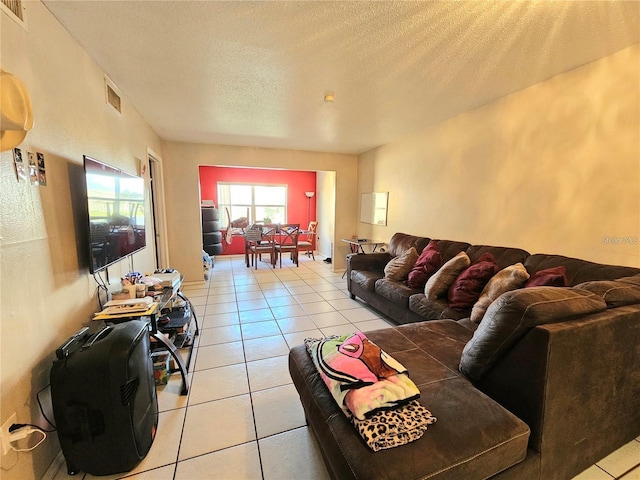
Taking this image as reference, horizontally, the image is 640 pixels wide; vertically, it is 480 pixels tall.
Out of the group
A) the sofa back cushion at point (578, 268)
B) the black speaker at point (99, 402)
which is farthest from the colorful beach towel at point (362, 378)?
the sofa back cushion at point (578, 268)

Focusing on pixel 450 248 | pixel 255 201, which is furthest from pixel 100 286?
pixel 255 201

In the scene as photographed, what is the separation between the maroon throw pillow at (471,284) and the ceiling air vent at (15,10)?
122 inches

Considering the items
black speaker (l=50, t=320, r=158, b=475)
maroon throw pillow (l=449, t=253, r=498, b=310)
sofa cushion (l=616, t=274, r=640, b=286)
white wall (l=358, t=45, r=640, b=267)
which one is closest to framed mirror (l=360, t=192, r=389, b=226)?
white wall (l=358, t=45, r=640, b=267)

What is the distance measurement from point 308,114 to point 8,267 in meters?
2.73

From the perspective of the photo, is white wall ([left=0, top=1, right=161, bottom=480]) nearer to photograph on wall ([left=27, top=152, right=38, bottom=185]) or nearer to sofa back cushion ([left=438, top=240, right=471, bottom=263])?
photograph on wall ([left=27, top=152, right=38, bottom=185])

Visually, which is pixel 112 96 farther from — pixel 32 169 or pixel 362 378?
pixel 362 378

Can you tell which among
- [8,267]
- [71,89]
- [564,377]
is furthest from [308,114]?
[564,377]

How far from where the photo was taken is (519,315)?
110cm

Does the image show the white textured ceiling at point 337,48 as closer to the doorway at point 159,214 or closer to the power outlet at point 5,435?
the doorway at point 159,214

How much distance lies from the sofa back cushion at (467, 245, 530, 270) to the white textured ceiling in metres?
1.42

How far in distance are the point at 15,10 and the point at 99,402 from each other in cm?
181

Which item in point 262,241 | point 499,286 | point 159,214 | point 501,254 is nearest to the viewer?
point 499,286

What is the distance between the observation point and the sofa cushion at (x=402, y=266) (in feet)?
10.1

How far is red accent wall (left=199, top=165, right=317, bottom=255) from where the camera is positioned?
21.5 feet
